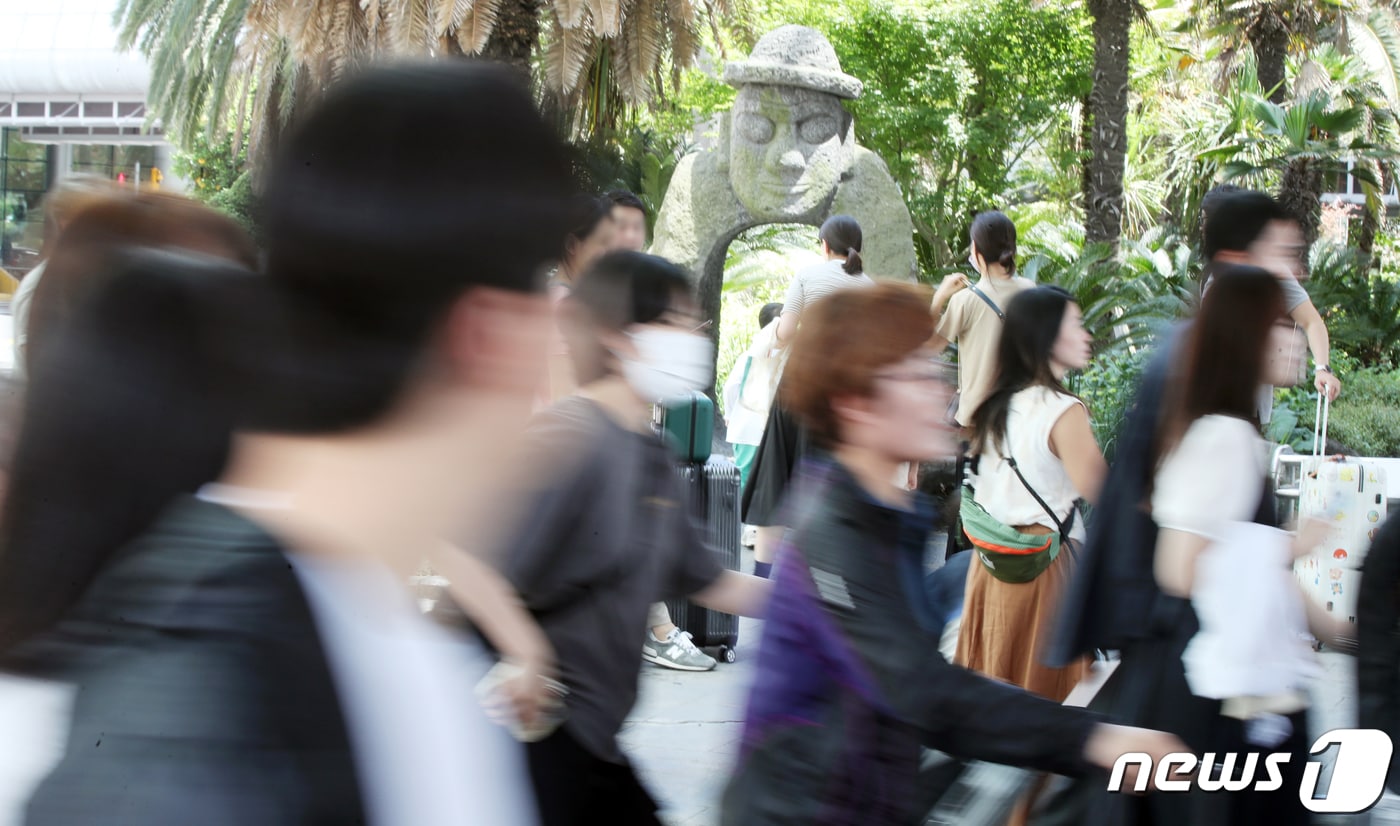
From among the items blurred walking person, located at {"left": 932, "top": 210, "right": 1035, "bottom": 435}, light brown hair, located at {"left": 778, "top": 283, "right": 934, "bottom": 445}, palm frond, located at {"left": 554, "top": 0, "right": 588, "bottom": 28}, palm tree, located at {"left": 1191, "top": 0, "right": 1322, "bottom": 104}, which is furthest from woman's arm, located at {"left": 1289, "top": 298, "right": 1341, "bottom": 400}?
palm tree, located at {"left": 1191, "top": 0, "right": 1322, "bottom": 104}

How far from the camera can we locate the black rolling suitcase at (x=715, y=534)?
6.46 metres

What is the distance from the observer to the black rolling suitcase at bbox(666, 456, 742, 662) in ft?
21.2

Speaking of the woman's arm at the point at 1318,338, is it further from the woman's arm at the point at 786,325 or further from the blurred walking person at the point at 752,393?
the blurred walking person at the point at 752,393

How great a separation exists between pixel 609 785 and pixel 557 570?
0.39m

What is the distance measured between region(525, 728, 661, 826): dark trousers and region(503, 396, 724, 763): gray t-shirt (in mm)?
25

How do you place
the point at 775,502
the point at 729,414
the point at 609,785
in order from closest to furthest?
the point at 609,785, the point at 775,502, the point at 729,414

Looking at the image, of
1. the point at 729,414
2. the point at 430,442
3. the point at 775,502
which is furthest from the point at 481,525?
the point at 729,414

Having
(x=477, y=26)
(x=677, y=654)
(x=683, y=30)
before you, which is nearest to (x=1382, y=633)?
(x=677, y=654)

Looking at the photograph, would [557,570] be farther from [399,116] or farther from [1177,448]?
[399,116]

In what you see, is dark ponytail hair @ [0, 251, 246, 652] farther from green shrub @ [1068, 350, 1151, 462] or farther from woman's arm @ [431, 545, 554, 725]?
green shrub @ [1068, 350, 1151, 462]

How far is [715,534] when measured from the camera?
6.54 metres

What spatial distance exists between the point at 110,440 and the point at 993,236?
5184 mm

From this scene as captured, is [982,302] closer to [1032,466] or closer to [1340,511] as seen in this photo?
[1032,466]

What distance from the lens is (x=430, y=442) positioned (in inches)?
37.5
